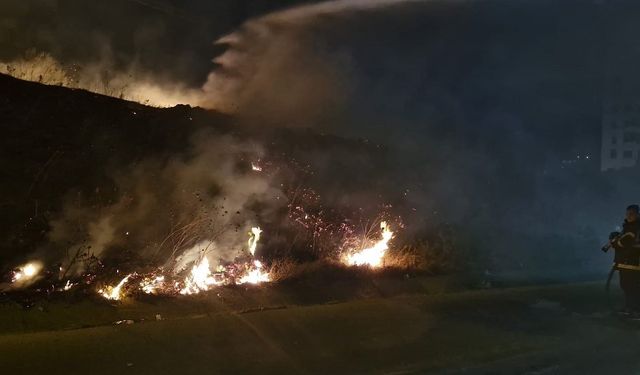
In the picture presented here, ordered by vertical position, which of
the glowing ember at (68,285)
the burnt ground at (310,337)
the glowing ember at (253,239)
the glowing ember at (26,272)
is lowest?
the burnt ground at (310,337)

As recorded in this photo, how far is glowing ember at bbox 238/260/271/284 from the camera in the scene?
752 centimetres

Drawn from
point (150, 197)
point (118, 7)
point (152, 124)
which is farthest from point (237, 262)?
point (118, 7)

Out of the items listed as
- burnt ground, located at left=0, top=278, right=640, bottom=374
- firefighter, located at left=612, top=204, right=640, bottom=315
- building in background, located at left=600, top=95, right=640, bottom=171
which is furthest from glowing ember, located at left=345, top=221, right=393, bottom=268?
building in background, located at left=600, top=95, right=640, bottom=171

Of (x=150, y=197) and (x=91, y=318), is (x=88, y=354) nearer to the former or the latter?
(x=91, y=318)

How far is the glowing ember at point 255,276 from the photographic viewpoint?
296 inches

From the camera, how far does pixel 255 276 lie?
7660mm

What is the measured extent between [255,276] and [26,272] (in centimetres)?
256

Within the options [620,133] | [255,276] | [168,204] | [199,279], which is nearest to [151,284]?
[199,279]

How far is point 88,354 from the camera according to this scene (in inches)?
205

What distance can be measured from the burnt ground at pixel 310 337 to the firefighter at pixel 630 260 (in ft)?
1.38

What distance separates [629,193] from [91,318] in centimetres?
1618

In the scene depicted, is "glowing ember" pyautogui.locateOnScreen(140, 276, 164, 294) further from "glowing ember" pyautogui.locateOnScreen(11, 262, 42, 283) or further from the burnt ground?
"glowing ember" pyautogui.locateOnScreen(11, 262, 42, 283)

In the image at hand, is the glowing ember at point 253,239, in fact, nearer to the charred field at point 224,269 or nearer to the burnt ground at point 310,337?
the charred field at point 224,269

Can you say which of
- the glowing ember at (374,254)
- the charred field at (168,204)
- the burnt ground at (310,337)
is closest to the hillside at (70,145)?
the charred field at (168,204)
